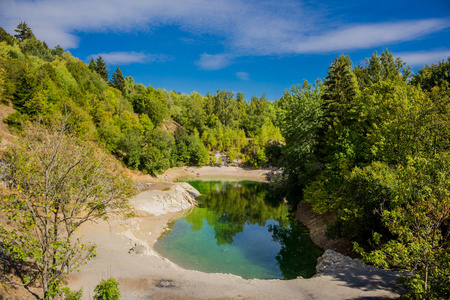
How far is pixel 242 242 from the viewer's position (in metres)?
30.0

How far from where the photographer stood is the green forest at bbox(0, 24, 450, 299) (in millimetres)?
10109

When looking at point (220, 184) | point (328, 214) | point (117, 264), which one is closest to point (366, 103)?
point (328, 214)

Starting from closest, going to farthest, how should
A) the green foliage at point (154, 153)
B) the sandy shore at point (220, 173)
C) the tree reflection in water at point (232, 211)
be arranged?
the tree reflection in water at point (232, 211)
the green foliage at point (154, 153)
the sandy shore at point (220, 173)

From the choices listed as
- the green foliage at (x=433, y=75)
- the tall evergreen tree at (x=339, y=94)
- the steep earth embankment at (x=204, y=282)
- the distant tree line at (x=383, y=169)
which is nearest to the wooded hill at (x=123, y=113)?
the steep earth embankment at (x=204, y=282)

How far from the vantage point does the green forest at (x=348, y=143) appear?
398 inches

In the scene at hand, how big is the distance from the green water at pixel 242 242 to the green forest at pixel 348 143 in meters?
4.44

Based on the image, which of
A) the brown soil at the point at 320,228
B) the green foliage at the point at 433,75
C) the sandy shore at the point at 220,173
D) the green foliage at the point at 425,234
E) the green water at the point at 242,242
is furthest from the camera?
the sandy shore at the point at 220,173

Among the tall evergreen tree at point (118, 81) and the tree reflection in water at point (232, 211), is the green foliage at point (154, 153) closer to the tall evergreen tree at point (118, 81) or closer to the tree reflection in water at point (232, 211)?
the tree reflection in water at point (232, 211)

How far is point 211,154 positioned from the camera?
94.3 meters

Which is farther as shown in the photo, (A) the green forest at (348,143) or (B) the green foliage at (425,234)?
(A) the green forest at (348,143)

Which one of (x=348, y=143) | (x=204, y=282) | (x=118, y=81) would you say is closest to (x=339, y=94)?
(x=348, y=143)

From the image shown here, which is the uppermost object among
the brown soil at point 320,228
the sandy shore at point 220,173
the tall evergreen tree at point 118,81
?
the tall evergreen tree at point 118,81

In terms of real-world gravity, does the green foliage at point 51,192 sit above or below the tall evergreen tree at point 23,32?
below

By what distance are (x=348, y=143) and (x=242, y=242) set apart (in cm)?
1774
